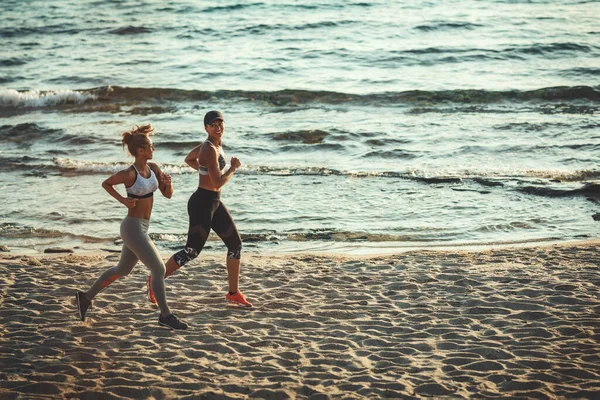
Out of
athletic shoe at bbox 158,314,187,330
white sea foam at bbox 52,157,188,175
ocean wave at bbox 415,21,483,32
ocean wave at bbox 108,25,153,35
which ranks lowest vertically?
athletic shoe at bbox 158,314,187,330

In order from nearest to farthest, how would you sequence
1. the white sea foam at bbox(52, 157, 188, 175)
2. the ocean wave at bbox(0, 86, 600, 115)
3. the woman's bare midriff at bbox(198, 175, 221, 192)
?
1. the woman's bare midriff at bbox(198, 175, 221, 192)
2. the white sea foam at bbox(52, 157, 188, 175)
3. the ocean wave at bbox(0, 86, 600, 115)

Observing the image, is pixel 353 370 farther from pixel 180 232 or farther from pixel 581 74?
pixel 581 74

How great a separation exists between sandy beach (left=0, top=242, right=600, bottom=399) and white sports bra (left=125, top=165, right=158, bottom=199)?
48.2 inches

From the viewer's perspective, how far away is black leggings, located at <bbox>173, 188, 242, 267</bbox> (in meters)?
6.68

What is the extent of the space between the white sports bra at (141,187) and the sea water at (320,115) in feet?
11.8

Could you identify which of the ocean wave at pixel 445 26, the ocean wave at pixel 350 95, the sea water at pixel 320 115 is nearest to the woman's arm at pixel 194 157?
the sea water at pixel 320 115

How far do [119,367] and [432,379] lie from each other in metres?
2.34

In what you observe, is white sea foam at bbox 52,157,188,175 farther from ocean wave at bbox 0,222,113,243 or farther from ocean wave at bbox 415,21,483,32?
ocean wave at bbox 415,21,483,32

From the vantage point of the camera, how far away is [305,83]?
22.6m

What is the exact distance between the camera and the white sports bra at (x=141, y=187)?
606 centimetres

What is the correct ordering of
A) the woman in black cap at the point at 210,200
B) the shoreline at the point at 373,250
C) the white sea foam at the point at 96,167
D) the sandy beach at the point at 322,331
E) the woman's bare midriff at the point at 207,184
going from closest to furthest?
the sandy beach at the point at 322,331 < the woman in black cap at the point at 210,200 < the woman's bare midriff at the point at 207,184 < the shoreline at the point at 373,250 < the white sea foam at the point at 96,167

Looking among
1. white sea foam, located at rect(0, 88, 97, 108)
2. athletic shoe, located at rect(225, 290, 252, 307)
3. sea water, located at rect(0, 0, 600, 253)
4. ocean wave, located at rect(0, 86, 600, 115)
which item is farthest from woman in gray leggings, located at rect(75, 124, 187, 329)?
white sea foam, located at rect(0, 88, 97, 108)

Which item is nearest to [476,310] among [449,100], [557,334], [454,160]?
[557,334]

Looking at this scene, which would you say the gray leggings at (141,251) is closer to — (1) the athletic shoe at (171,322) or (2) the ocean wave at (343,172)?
(1) the athletic shoe at (171,322)
